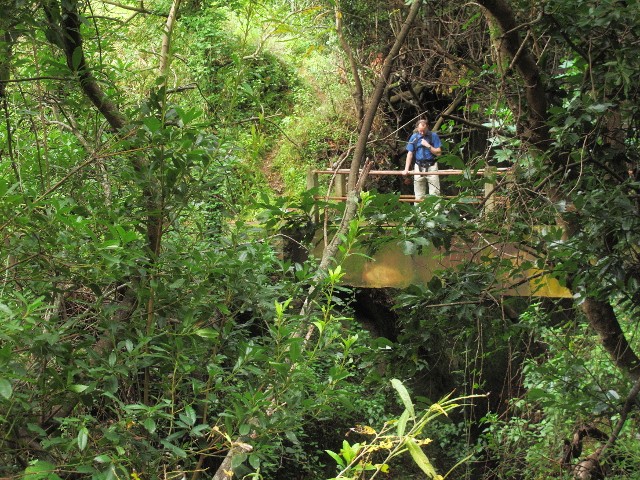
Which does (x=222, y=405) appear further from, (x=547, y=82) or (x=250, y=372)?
(x=547, y=82)

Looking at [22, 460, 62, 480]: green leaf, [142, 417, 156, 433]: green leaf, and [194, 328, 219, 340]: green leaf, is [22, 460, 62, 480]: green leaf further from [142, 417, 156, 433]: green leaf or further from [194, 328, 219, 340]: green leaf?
[194, 328, 219, 340]: green leaf

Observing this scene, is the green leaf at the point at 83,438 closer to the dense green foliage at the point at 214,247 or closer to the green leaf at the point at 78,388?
the dense green foliage at the point at 214,247

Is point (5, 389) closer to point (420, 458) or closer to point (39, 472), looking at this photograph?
point (39, 472)

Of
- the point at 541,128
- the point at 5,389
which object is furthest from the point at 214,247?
the point at 541,128

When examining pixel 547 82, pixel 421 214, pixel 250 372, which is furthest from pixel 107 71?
pixel 547 82

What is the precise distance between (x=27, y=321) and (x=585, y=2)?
9.85 feet

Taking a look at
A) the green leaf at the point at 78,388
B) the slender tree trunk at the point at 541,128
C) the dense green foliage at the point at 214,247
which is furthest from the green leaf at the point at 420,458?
the slender tree trunk at the point at 541,128

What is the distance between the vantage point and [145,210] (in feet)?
8.25

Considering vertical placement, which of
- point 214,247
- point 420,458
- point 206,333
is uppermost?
point 214,247

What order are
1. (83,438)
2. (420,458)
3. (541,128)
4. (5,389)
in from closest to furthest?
(420,458)
(5,389)
(83,438)
(541,128)

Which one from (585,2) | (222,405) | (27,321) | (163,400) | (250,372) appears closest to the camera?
(27,321)

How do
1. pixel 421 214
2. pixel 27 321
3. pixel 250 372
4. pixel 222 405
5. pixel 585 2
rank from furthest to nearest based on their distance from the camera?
pixel 421 214 < pixel 585 2 < pixel 222 405 < pixel 250 372 < pixel 27 321

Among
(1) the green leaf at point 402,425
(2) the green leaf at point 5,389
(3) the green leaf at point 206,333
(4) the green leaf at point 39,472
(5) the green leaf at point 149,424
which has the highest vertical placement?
(2) the green leaf at point 5,389

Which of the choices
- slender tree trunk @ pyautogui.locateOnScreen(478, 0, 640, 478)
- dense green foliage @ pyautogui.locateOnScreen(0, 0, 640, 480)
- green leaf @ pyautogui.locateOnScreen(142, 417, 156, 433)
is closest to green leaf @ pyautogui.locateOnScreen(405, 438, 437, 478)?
dense green foliage @ pyautogui.locateOnScreen(0, 0, 640, 480)
